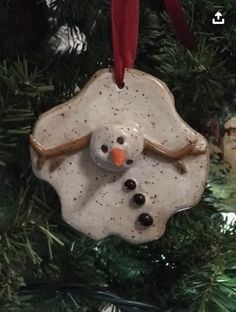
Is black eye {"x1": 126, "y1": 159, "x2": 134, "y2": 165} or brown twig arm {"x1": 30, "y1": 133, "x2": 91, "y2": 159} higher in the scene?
brown twig arm {"x1": 30, "y1": 133, "x2": 91, "y2": 159}

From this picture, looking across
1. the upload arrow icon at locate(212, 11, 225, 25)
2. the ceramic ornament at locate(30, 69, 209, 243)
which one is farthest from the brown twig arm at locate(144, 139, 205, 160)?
the upload arrow icon at locate(212, 11, 225, 25)

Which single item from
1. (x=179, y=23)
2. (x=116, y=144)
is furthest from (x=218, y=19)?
(x=116, y=144)

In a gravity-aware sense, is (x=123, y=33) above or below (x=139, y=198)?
above

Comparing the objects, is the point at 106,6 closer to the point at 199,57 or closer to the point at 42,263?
the point at 199,57

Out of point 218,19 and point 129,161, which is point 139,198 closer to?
point 129,161

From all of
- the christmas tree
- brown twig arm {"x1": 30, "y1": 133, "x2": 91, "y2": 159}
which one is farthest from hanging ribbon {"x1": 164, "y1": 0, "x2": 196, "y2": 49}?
brown twig arm {"x1": 30, "y1": 133, "x2": 91, "y2": 159}

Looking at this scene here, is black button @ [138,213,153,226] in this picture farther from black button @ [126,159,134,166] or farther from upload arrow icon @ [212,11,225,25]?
upload arrow icon @ [212,11,225,25]
